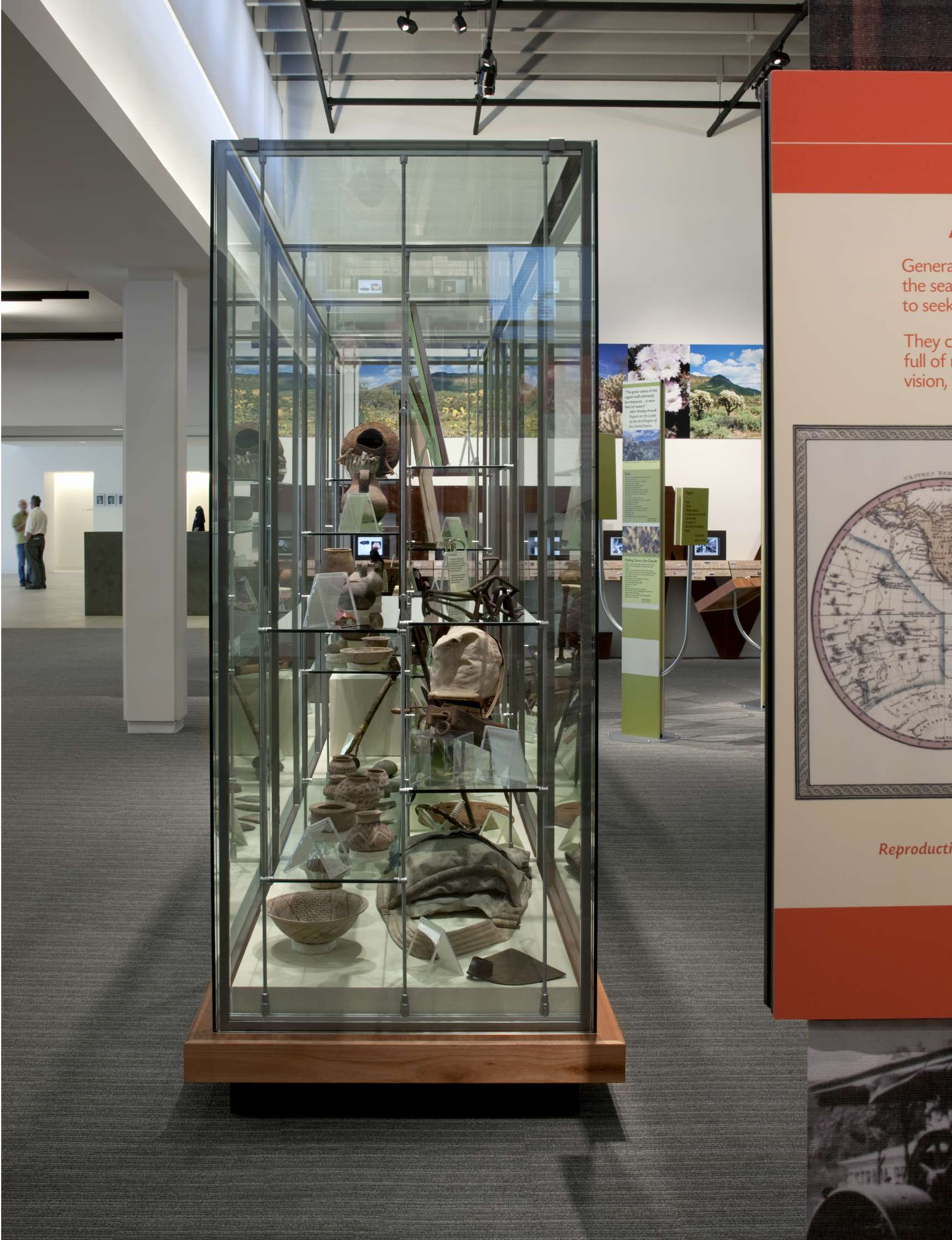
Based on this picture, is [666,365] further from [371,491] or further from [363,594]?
[363,594]

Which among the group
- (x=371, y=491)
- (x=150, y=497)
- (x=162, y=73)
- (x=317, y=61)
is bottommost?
(x=371, y=491)

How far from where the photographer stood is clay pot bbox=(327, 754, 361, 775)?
2.92 metres

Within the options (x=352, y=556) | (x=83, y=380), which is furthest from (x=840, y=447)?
(x=83, y=380)

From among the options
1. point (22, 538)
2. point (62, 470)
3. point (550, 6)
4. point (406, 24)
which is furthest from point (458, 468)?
point (62, 470)

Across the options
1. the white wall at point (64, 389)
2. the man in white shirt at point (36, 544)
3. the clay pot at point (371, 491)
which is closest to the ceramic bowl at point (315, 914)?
the clay pot at point (371, 491)

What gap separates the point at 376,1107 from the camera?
8.05 ft

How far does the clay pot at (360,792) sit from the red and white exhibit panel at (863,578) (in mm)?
1476

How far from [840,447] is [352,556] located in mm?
1872

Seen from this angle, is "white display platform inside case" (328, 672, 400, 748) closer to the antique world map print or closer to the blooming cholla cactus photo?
the antique world map print

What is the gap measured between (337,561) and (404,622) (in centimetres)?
56

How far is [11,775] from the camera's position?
5656mm

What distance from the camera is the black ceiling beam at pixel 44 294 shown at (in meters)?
11.3

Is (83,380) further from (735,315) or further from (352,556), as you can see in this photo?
(352,556)

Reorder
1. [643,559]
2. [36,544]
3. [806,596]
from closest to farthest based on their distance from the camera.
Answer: [806,596] → [643,559] → [36,544]
